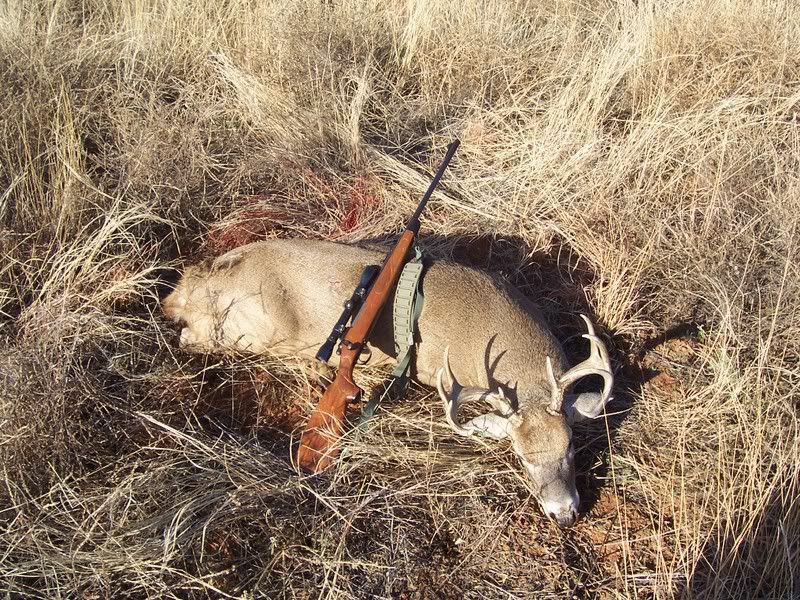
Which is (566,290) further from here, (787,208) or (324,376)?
(324,376)

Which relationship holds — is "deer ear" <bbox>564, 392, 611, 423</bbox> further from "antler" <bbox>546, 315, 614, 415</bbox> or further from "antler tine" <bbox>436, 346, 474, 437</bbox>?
"antler tine" <bbox>436, 346, 474, 437</bbox>

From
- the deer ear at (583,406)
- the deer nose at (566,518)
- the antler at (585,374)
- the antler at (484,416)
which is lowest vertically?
the deer nose at (566,518)

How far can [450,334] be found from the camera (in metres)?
3.80

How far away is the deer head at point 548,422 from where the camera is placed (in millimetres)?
3180

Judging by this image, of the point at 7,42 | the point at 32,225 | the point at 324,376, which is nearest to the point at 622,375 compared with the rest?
the point at 324,376

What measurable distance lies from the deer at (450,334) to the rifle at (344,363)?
0.22 metres

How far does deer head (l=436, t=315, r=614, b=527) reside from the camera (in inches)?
125

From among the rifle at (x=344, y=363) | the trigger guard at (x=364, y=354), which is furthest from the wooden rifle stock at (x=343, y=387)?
the trigger guard at (x=364, y=354)

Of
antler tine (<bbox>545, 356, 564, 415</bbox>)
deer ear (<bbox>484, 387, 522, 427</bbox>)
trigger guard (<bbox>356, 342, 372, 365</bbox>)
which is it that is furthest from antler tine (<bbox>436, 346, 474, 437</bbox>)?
trigger guard (<bbox>356, 342, 372, 365</bbox>)

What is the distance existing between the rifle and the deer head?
0.53 meters

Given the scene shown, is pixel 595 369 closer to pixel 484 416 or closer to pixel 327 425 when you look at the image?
pixel 484 416

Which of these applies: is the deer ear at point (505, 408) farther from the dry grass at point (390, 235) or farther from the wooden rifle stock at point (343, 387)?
the wooden rifle stock at point (343, 387)

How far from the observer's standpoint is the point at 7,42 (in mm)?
5434

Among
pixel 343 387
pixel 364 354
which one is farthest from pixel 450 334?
pixel 343 387
